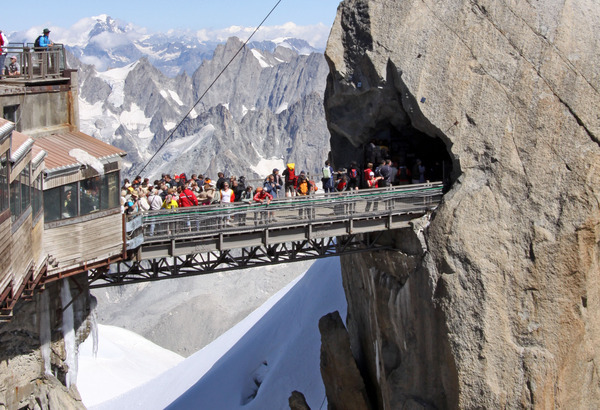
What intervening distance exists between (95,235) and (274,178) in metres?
7.24

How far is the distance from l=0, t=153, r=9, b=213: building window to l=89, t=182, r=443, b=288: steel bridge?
541 cm

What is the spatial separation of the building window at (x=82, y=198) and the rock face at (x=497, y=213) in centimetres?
944

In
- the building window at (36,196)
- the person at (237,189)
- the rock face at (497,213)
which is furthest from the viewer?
the person at (237,189)

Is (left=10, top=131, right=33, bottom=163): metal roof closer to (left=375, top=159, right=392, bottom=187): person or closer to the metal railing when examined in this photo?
the metal railing

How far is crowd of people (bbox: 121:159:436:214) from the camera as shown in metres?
22.5

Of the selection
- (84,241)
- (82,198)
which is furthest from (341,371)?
(82,198)

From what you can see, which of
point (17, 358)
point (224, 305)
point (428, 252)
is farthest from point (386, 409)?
point (224, 305)

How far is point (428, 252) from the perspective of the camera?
23.9m

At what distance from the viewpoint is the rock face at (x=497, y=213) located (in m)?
23.5

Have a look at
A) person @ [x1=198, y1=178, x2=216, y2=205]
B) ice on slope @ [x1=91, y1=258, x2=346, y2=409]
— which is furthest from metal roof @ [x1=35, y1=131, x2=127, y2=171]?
ice on slope @ [x1=91, y1=258, x2=346, y2=409]

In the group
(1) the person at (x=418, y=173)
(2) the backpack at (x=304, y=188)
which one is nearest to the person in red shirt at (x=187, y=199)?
(2) the backpack at (x=304, y=188)

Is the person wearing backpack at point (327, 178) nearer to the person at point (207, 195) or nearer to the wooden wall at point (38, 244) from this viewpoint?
the person at point (207, 195)

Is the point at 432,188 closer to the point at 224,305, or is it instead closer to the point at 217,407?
the point at 217,407

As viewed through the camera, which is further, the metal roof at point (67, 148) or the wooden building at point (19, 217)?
the metal roof at point (67, 148)
